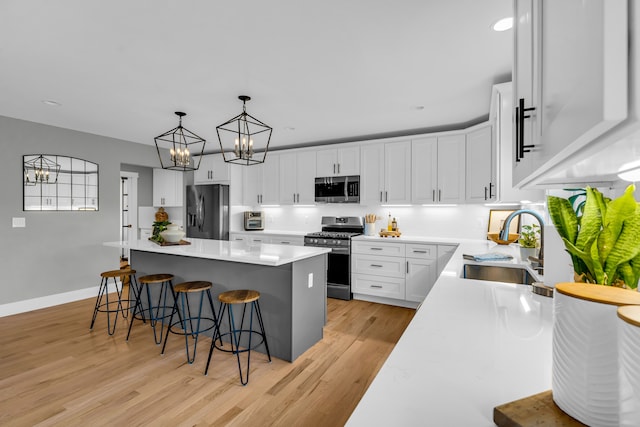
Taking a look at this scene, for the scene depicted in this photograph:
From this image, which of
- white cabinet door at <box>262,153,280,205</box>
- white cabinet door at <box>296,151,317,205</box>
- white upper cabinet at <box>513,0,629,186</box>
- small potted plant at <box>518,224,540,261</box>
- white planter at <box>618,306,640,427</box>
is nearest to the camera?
white upper cabinet at <box>513,0,629,186</box>

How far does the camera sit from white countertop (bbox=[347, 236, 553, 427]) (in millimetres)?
628

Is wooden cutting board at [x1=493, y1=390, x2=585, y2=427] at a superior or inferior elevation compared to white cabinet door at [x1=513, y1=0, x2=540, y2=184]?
inferior

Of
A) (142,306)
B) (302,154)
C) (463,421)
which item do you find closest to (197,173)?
(302,154)

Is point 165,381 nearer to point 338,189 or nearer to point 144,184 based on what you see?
point 338,189

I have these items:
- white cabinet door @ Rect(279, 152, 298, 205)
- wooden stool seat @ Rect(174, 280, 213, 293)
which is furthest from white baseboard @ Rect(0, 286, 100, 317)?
white cabinet door @ Rect(279, 152, 298, 205)

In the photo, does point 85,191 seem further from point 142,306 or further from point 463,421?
point 463,421

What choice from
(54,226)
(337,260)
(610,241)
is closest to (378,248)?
(337,260)

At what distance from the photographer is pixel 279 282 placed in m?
2.69

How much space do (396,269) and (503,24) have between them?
298cm

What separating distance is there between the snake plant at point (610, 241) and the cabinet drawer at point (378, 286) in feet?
11.8

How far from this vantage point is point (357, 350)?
2865mm

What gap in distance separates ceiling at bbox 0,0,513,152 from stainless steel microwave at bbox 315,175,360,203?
1134mm

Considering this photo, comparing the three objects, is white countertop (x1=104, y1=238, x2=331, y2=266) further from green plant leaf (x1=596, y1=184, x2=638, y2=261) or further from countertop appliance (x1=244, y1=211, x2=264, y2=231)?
countertop appliance (x1=244, y1=211, x2=264, y2=231)

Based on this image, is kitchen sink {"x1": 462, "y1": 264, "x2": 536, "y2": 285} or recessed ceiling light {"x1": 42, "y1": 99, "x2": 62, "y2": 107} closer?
kitchen sink {"x1": 462, "y1": 264, "x2": 536, "y2": 285}
